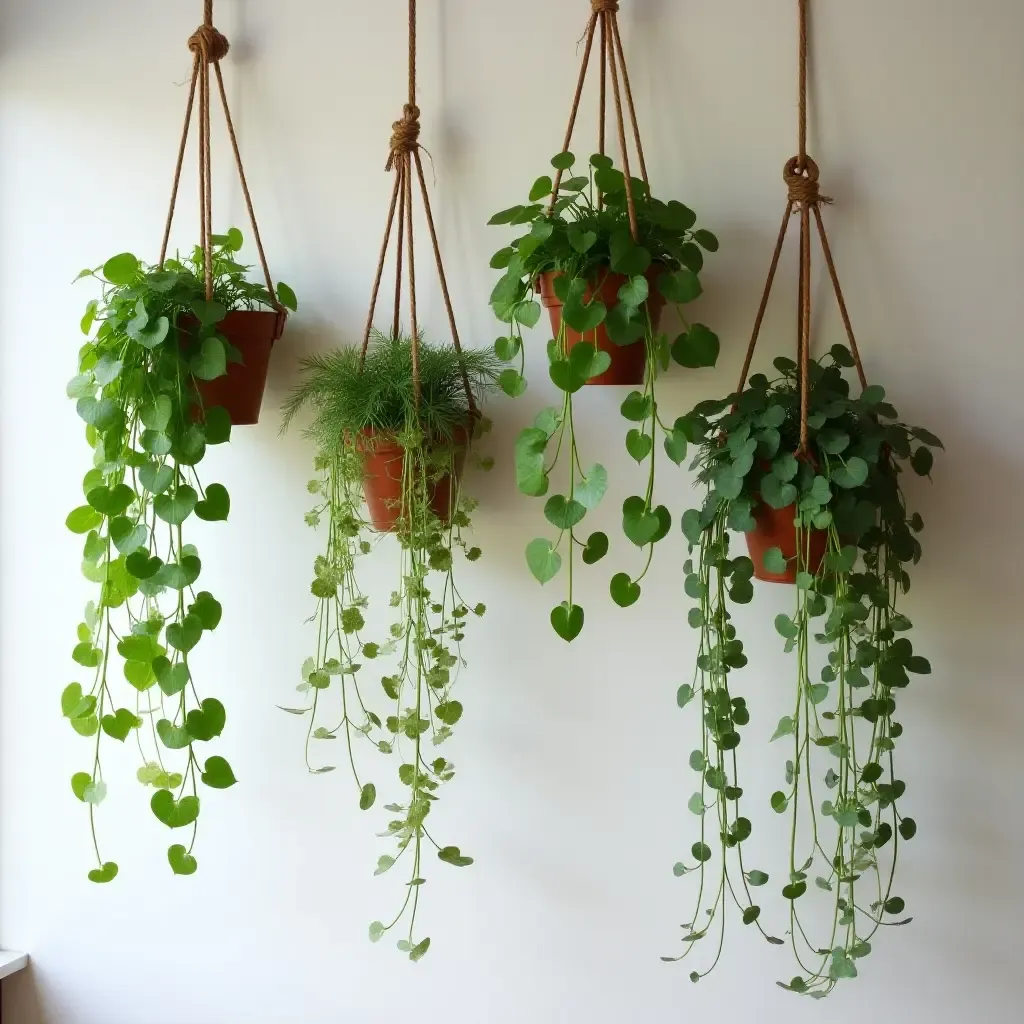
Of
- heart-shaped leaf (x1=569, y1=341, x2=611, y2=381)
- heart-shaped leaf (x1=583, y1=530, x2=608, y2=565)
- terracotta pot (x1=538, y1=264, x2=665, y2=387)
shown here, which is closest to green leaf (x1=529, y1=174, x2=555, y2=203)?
terracotta pot (x1=538, y1=264, x2=665, y2=387)

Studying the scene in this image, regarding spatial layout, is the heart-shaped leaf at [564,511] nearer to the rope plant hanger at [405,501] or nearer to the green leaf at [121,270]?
the rope plant hanger at [405,501]

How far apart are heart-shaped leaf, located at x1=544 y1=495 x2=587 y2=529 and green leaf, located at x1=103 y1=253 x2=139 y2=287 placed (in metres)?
0.65

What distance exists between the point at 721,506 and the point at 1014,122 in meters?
0.59

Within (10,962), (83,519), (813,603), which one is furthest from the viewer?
(10,962)

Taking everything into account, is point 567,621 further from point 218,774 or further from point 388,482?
point 218,774

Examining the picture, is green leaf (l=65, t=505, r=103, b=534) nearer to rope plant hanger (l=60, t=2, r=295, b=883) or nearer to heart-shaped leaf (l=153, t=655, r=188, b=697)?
rope plant hanger (l=60, t=2, r=295, b=883)

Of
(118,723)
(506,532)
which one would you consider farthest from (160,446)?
(506,532)

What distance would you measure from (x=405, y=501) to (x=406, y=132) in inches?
20.2

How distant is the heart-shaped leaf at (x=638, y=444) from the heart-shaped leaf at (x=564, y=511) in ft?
0.30

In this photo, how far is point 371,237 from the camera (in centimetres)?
145

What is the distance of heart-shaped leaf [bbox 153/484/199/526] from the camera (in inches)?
48.2

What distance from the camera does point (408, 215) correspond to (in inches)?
55.0

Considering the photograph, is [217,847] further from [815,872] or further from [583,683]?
[815,872]

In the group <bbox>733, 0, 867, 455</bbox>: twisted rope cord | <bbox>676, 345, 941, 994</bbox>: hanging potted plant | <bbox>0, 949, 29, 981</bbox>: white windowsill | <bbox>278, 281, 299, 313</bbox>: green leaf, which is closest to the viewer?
<bbox>676, 345, 941, 994</bbox>: hanging potted plant
